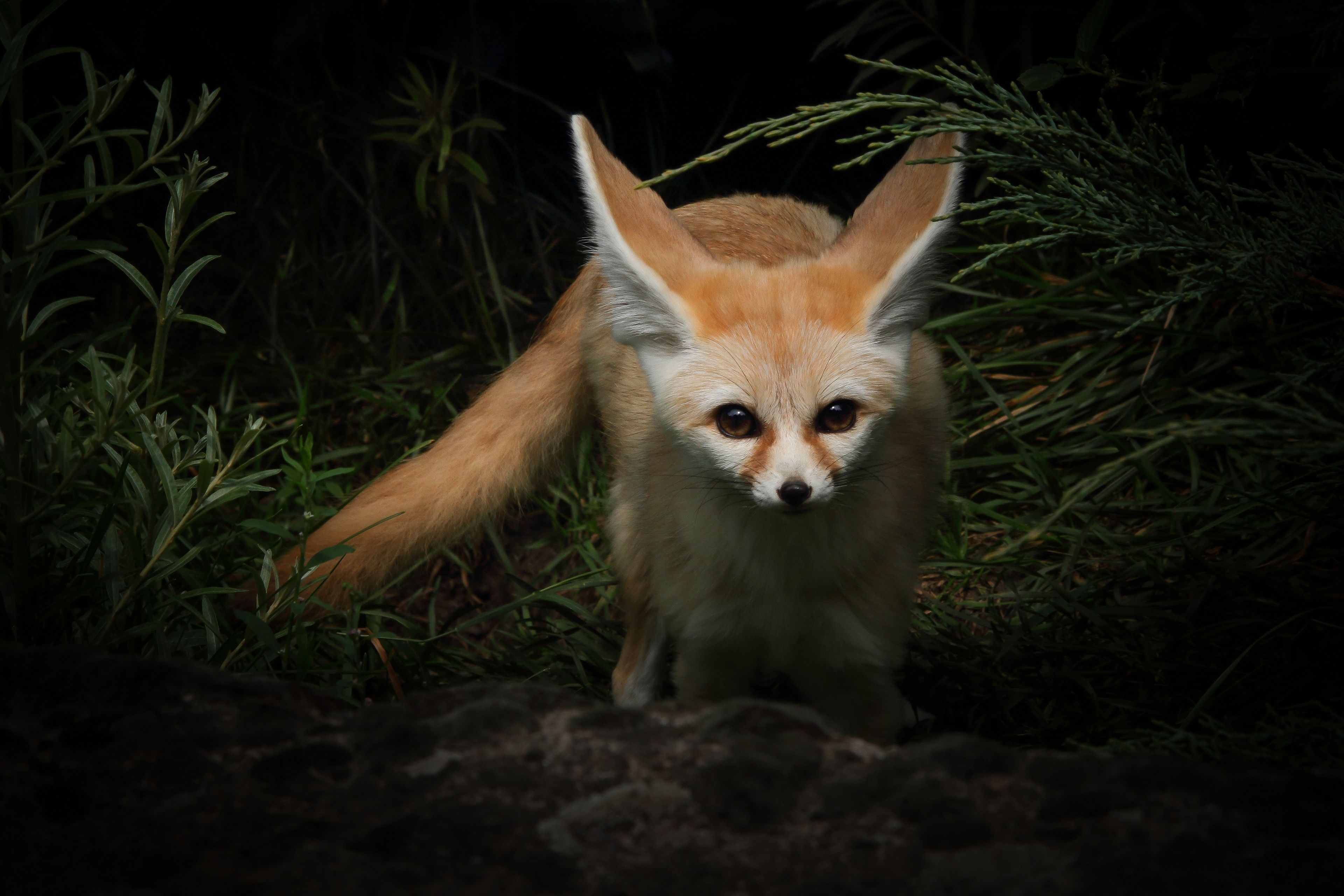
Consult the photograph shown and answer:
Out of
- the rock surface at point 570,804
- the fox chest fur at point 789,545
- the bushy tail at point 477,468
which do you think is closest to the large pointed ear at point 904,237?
the fox chest fur at point 789,545

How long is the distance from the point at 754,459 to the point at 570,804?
0.92 meters

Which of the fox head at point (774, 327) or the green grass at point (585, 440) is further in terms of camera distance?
the fox head at point (774, 327)

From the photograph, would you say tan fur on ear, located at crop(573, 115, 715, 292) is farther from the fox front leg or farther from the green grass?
the fox front leg

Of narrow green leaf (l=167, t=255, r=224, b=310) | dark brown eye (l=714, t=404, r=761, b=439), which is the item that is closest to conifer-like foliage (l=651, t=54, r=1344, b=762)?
dark brown eye (l=714, t=404, r=761, b=439)

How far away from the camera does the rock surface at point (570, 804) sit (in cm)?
101

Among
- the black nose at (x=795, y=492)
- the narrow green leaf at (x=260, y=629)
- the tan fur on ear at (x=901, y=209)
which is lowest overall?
the narrow green leaf at (x=260, y=629)

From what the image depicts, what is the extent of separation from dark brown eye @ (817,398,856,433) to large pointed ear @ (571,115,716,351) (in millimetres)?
306

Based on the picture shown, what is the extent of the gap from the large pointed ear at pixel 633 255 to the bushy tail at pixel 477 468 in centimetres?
56

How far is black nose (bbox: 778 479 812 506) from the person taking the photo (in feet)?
5.95

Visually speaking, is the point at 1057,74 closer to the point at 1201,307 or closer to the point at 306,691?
the point at 1201,307

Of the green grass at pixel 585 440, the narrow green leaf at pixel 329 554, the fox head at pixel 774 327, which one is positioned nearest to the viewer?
the green grass at pixel 585 440

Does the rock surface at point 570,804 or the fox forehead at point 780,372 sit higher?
the fox forehead at point 780,372

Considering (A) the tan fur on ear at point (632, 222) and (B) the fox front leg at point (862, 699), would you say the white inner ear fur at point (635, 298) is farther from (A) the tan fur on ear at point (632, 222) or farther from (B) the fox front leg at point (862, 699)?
(B) the fox front leg at point (862, 699)

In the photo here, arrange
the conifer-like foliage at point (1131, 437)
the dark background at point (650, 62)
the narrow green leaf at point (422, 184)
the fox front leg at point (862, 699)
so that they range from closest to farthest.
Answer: the conifer-like foliage at point (1131, 437) < the fox front leg at point (862, 699) < the dark background at point (650, 62) < the narrow green leaf at point (422, 184)
